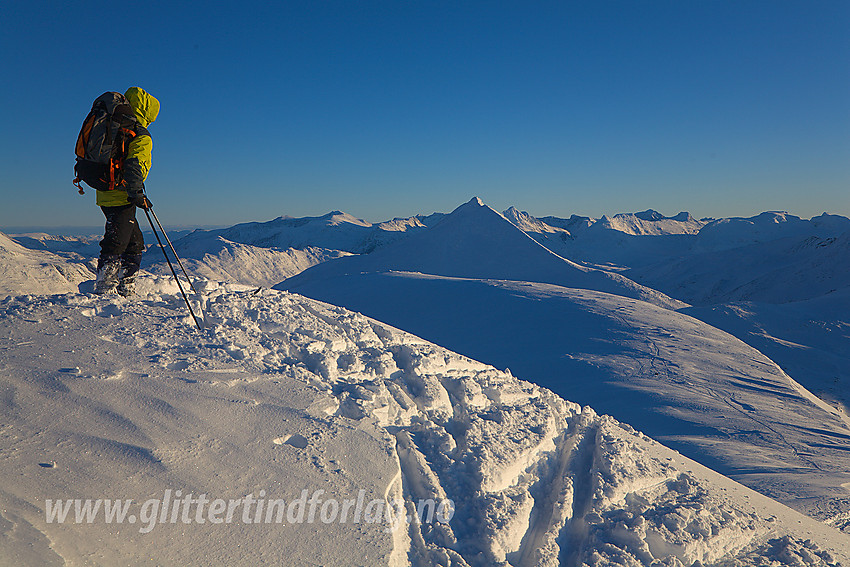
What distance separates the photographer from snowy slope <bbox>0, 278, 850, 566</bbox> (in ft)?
8.73

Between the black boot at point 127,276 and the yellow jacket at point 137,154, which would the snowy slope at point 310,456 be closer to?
the black boot at point 127,276

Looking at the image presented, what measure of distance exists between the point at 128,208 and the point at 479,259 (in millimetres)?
33803

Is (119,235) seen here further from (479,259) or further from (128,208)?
(479,259)

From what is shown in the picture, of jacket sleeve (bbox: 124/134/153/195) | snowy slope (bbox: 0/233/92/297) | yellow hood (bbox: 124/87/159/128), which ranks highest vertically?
yellow hood (bbox: 124/87/159/128)

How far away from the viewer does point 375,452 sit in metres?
3.50

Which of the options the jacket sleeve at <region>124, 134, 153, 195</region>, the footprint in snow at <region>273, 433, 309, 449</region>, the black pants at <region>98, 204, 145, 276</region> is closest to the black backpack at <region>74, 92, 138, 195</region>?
the jacket sleeve at <region>124, 134, 153, 195</region>

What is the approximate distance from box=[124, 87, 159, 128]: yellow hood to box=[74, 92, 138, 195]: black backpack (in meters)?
0.17

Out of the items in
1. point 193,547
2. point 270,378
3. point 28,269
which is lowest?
point 193,547

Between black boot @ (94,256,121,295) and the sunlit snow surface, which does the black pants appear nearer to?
black boot @ (94,256,121,295)

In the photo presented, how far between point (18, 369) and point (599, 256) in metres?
128

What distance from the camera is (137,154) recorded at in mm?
4668

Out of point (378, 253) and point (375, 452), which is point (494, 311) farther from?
point (378, 253)

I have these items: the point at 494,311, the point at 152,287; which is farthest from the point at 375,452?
the point at 494,311

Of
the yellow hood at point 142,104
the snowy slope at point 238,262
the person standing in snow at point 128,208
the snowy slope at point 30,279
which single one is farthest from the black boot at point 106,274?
the snowy slope at point 238,262
